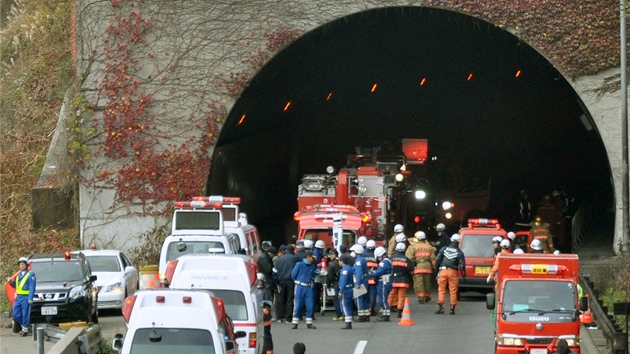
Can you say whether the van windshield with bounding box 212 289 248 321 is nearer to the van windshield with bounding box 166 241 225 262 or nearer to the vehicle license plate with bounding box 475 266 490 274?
the van windshield with bounding box 166 241 225 262

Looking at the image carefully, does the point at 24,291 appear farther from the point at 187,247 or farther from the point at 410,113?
the point at 410,113

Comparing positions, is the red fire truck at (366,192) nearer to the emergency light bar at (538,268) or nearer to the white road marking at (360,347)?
the white road marking at (360,347)

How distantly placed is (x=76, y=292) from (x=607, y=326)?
1030 cm

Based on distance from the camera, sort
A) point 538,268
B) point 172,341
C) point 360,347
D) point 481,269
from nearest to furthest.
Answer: point 172,341
point 538,268
point 360,347
point 481,269

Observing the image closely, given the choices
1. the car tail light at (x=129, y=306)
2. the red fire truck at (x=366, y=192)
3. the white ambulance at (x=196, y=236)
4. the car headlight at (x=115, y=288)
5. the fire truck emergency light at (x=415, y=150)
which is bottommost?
the car headlight at (x=115, y=288)

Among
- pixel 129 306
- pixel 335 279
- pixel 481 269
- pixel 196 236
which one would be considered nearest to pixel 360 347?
pixel 335 279

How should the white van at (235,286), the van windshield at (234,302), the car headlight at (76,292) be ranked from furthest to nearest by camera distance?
the car headlight at (76,292)
the van windshield at (234,302)
the white van at (235,286)

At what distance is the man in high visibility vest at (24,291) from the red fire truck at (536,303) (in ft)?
29.7

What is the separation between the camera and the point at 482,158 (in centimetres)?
5375

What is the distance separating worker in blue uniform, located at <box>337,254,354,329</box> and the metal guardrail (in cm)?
492

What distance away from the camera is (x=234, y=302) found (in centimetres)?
1920

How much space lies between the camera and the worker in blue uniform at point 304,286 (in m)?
24.9

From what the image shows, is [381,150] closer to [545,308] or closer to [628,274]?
[628,274]

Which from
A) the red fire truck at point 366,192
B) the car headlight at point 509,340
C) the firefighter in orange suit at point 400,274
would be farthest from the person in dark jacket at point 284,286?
the car headlight at point 509,340
